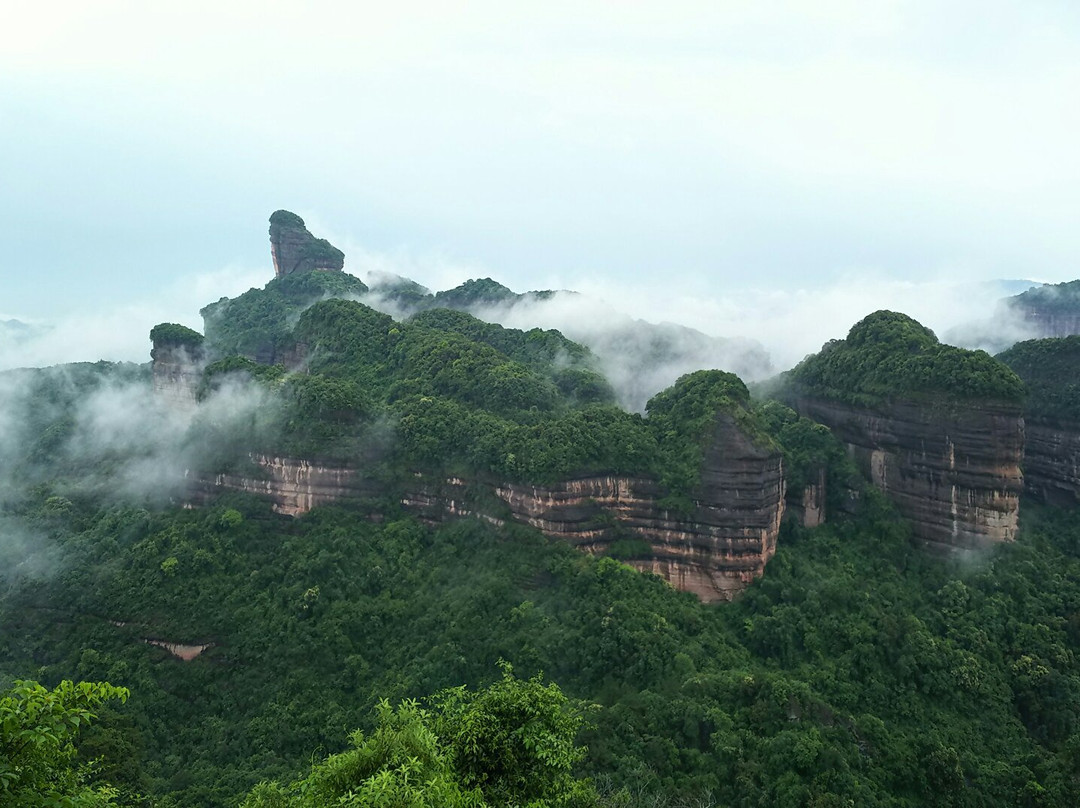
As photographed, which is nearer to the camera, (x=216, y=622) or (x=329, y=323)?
(x=216, y=622)

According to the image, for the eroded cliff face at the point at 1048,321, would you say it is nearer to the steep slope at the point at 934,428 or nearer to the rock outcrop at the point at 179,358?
the steep slope at the point at 934,428

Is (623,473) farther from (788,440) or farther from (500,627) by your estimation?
(788,440)

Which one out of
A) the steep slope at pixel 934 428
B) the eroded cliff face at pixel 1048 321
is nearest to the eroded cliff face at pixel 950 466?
the steep slope at pixel 934 428

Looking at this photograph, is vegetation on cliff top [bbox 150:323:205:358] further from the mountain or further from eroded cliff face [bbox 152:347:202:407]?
the mountain

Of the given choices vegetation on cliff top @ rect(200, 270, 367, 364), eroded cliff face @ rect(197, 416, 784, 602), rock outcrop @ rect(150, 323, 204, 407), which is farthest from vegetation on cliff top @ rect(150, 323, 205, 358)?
eroded cliff face @ rect(197, 416, 784, 602)

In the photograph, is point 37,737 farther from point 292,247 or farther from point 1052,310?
A: point 1052,310

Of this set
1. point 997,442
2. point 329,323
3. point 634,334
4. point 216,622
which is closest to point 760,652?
point 997,442

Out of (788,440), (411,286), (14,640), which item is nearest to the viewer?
(14,640)
